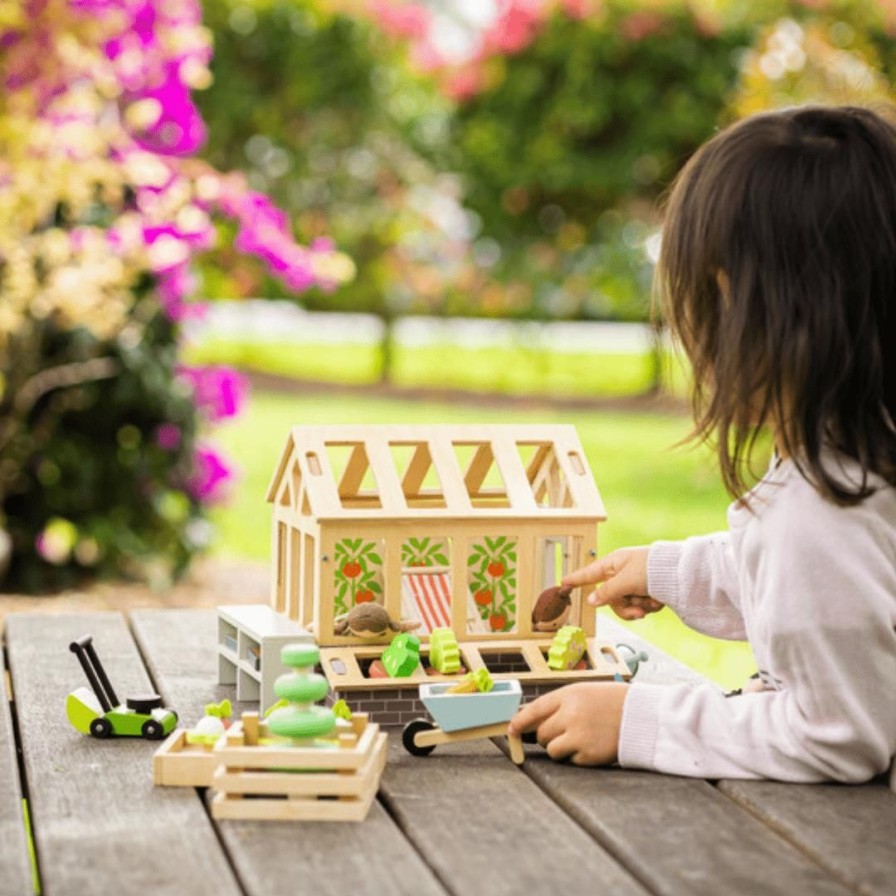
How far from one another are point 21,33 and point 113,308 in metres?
0.87

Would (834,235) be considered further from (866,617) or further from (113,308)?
(113,308)

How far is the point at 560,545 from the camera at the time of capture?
90.6 inches

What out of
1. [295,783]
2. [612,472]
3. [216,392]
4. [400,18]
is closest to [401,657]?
[295,783]

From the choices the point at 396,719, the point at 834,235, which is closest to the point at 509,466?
the point at 396,719

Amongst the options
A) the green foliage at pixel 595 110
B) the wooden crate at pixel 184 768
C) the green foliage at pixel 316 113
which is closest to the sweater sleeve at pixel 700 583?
the wooden crate at pixel 184 768

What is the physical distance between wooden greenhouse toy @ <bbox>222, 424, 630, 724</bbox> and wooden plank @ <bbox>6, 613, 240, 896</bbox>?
11.0 inches

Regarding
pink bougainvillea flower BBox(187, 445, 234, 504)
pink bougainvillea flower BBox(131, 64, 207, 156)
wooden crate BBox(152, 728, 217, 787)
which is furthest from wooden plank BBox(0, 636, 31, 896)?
pink bougainvillea flower BBox(187, 445, 234, 504)

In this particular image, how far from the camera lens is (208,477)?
5824mm

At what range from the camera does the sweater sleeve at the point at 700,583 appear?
2.23 metres

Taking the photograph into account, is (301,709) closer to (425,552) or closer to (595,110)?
(425,552)

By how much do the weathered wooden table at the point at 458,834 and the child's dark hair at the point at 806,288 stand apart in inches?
14.9

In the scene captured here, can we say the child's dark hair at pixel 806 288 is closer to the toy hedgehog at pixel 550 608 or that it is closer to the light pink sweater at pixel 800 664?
the light pink sweater at pixel 800 664

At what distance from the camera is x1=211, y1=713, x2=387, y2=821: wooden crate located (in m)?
1.69

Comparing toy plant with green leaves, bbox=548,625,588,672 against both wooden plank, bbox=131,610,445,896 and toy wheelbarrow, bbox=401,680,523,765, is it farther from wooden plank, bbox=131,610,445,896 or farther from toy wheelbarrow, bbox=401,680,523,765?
wooden plank, bbox=131,610,445,896
